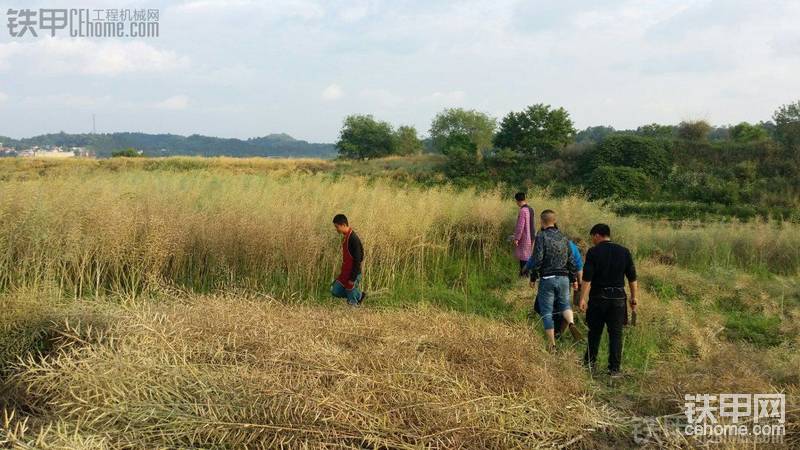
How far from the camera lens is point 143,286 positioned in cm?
786

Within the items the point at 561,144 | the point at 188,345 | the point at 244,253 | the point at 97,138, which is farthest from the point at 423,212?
the point at 97,138

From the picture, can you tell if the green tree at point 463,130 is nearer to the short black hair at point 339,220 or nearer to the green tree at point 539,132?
the green tree at point 539,132

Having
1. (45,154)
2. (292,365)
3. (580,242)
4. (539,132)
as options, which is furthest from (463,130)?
(292,365)

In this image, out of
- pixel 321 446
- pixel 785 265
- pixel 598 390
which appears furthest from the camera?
pixel 785 265

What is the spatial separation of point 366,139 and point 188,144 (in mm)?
91521

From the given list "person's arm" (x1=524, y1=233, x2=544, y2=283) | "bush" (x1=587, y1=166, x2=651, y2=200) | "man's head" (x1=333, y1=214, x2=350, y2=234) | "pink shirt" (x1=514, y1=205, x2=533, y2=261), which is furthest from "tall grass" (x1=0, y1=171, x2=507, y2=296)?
"bush" (x1=587, y1=166, x2=651, y2=200)

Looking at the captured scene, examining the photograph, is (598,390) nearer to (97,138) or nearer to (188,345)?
(188,345)

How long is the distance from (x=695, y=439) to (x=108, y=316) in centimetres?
422

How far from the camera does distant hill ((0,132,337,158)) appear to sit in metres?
102

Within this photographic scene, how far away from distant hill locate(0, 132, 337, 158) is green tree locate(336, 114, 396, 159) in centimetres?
4457

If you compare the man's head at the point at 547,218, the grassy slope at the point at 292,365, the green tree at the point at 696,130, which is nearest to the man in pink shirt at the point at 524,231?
the grassy slope at the point at 292,365

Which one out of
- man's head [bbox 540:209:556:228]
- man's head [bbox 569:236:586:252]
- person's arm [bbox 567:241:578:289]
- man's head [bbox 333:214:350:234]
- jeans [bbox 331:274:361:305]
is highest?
man's head [bbox 540:209:556:228]

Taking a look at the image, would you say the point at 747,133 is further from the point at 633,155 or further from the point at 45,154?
the point at 45,154

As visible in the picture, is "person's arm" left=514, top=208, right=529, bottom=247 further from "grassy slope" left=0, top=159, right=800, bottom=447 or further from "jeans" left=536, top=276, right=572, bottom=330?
"jeans" left=536, top=276, right=572, bottom=330
